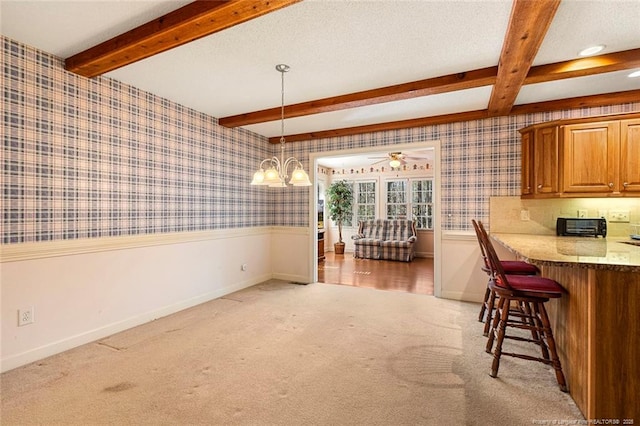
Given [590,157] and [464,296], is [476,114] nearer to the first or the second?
[590,157]

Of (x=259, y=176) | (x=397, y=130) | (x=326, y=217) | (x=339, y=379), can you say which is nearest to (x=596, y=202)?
(x=397, y=130)

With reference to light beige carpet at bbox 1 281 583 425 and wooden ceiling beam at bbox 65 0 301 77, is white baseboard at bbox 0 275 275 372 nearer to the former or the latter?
light beige carpet at bbox 1 281 583 425

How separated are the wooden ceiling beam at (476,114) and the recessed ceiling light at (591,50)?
120 centimetres

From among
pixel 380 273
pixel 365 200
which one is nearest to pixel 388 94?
pixel 380 273

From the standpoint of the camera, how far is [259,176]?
2.94m

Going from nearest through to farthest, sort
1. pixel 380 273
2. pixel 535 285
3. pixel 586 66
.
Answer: pixel 535 285 < pixel 586 66 < pixel 380 273

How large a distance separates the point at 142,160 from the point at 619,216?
17.2ft

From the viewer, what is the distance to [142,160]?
328 cm

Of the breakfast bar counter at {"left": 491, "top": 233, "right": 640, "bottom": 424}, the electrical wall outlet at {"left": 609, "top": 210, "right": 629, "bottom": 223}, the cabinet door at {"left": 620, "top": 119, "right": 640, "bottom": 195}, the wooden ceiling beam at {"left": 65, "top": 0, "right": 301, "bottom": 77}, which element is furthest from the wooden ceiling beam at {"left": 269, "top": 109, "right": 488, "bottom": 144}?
the wooden ceiling beam at {"left": 65, "top": 0, "right": 301, "bottom": 77}

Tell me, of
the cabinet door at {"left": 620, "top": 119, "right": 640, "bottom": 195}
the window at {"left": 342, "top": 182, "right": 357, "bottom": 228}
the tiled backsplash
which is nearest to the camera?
the cabinet door at {"left": 620, "top": 119, "right": 640, "bottom": 195}

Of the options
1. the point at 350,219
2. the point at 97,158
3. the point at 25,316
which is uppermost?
the point at 97,158

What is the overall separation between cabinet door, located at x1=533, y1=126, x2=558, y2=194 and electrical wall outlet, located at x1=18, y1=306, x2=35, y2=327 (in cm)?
497

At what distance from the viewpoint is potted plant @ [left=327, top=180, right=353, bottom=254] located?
27.4 ft

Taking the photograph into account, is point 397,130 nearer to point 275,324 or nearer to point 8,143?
point 275,324
